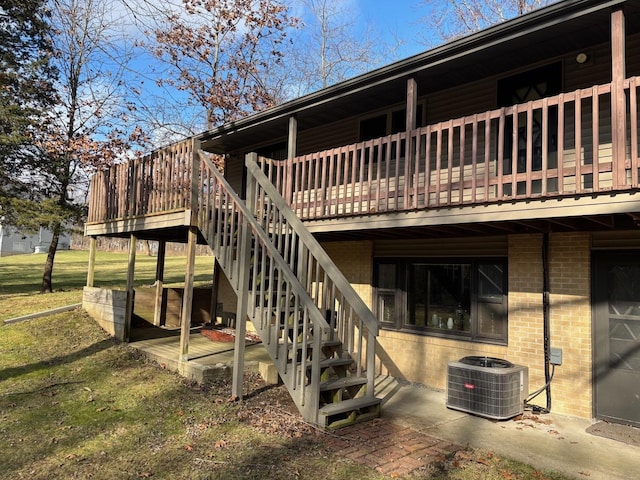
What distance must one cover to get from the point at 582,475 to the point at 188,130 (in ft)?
72.1

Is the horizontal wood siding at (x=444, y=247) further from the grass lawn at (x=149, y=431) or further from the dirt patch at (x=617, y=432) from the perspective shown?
the grass lawn at (x=149, y=431)

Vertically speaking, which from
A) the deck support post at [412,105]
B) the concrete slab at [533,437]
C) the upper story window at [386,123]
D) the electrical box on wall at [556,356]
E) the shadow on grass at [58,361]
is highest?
the upper story window at [386,123]

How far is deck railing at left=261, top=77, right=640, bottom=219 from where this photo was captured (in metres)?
4.60

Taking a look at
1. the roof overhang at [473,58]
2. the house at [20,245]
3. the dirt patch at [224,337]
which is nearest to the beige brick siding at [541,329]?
the roof overhang at [473,58]

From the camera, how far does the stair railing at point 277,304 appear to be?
519cm

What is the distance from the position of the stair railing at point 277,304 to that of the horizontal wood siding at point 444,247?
8.01 feet

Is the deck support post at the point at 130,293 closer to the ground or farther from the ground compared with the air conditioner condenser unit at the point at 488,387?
farther from the ground

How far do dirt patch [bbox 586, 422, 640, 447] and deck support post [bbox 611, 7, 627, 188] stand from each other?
9.75 ft

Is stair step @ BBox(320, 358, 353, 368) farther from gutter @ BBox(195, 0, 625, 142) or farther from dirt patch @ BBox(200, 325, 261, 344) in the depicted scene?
dirt patch @ BBox(200, 325, 261, 344)

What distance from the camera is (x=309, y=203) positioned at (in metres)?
7.57

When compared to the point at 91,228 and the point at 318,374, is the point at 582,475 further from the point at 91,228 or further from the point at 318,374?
the point at 91,228

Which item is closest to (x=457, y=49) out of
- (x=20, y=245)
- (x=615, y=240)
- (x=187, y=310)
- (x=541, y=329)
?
(x=615, y=240)

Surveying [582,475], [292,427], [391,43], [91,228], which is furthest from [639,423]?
[391,43]

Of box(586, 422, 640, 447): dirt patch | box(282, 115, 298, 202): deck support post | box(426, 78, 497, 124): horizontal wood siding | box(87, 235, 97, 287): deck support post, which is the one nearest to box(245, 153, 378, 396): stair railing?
box(282, 115, 298, 202): deck support post
